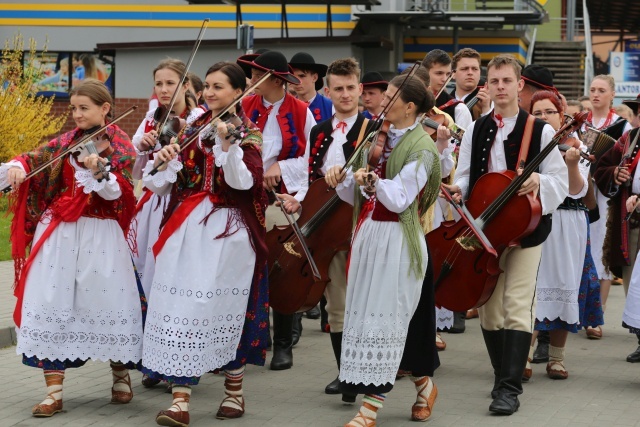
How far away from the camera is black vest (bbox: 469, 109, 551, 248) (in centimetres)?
681

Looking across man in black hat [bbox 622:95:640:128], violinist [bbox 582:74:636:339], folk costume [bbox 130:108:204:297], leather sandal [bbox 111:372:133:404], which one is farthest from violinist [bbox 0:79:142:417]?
man in black hat [bbox 622:95:640:128]

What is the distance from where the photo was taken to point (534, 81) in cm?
800

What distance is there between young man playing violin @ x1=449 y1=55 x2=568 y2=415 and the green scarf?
58 cm

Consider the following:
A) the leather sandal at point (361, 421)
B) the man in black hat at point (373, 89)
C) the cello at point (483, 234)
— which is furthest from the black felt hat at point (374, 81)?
the leather sandal at point (361, 421)

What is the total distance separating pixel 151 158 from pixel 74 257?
800mm

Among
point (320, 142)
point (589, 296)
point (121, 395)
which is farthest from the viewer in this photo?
point (589, 296)

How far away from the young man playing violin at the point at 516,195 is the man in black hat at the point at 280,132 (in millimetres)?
1163

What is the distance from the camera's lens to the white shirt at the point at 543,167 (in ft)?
22.0

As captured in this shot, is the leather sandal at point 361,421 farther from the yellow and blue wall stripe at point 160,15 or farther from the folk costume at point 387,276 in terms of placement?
the yellow and blue wall stripe at point 160,15

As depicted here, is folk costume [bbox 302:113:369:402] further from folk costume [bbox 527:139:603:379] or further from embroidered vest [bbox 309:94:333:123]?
folk costume [bbox 527:139:603:379]

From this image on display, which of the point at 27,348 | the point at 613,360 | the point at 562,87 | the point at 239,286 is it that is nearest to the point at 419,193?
the point at 239,286

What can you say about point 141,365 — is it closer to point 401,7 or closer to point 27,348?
point 27,348

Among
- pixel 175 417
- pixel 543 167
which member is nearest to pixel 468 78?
pixel 543 167

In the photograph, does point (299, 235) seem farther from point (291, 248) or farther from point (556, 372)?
point (556, 372)
